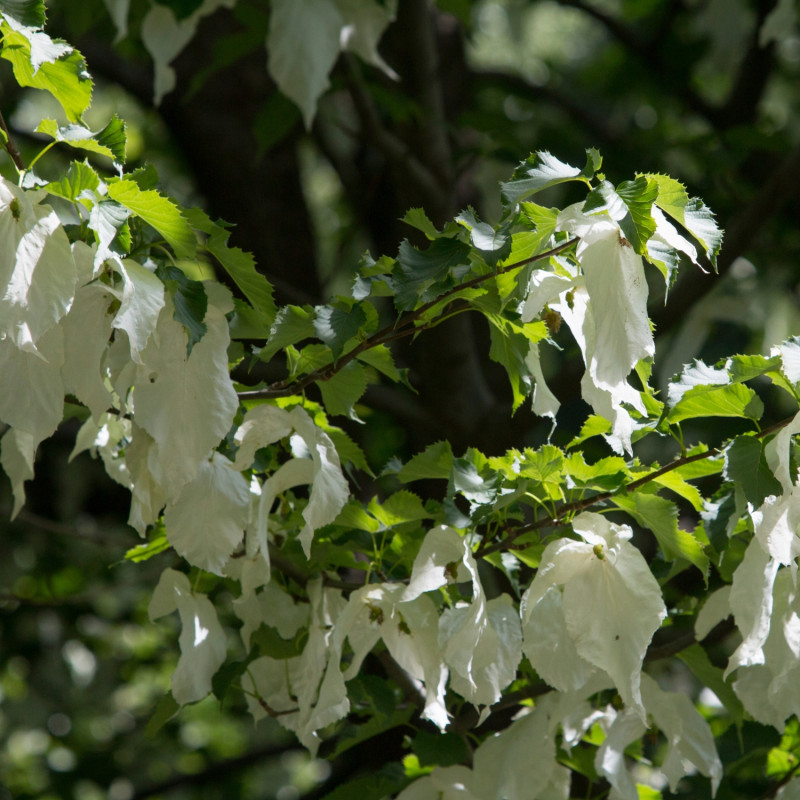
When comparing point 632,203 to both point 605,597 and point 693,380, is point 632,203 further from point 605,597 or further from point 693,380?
point 605,597

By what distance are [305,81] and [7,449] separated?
0.64 metres

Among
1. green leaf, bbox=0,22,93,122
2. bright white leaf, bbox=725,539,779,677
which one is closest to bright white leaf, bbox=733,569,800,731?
bright white leaf, bbox=725,539,779,677

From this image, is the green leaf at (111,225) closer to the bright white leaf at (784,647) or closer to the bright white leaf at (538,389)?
the bright white leaf at (538,389)

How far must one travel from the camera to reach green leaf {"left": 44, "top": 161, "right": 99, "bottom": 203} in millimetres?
623

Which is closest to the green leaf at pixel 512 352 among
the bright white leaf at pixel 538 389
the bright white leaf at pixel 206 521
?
the bright white leaf at pixel 538 389

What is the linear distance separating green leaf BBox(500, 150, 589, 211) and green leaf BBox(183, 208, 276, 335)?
7.7 inches

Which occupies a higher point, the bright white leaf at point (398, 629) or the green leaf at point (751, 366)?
the green leaf at point (751, 366)

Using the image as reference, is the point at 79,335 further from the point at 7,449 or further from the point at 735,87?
the point at 735,87

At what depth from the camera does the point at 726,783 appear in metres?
1.01

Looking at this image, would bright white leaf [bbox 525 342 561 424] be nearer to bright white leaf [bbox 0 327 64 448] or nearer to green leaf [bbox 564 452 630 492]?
green leaf [bbox 564 452 630 492]

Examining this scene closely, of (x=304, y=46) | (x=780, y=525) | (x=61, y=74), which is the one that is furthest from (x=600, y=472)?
(x=304, y=46)

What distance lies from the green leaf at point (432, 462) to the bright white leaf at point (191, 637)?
0.71 ft

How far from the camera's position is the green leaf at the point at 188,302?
664 mm

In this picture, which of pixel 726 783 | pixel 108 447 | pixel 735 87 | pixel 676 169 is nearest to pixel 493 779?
pixel 726 783
